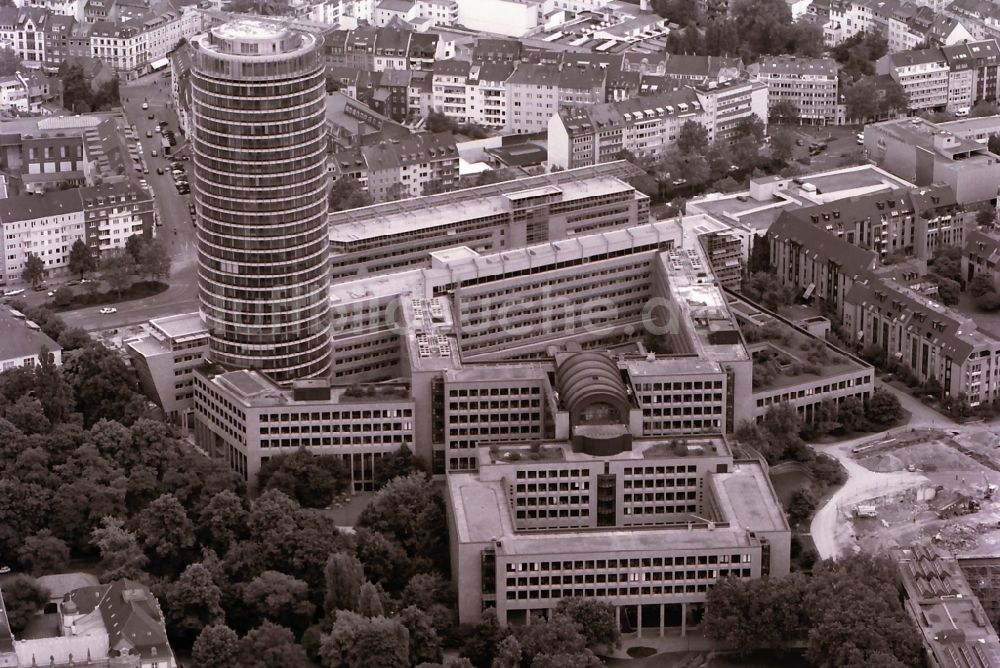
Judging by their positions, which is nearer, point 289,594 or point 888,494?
point 289,594

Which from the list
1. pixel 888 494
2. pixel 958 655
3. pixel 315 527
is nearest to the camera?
pixel 958 655

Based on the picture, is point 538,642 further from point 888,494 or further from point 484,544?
point 888,494

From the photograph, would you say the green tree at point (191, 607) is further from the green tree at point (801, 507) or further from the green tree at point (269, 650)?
the green tree at point (801, 507)

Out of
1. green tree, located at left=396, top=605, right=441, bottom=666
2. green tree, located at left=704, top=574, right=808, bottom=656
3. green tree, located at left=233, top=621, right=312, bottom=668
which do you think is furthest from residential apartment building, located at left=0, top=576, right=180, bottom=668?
green tree, located at left=704, top=574, right=808, bottom=656

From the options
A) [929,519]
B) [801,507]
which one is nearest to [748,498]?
[801,507]

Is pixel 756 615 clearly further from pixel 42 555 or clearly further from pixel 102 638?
pixel 42 555

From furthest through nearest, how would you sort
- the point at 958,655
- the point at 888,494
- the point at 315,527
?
the point at 888,494
the point at 315,527
the point at 958,655

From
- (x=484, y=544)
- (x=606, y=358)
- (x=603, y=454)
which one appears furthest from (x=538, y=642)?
(x=606, y=358)
